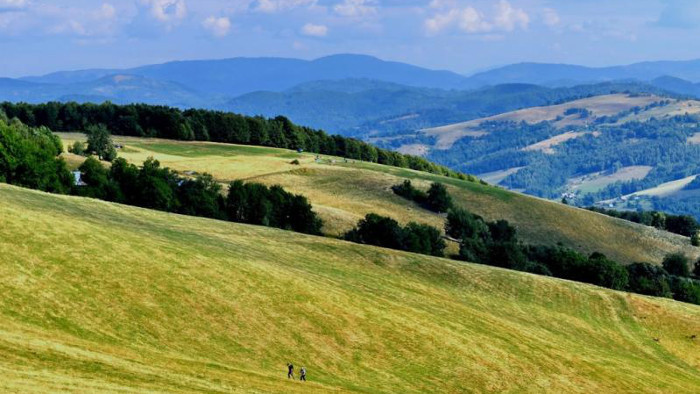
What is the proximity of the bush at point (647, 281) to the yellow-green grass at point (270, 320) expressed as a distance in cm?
2713

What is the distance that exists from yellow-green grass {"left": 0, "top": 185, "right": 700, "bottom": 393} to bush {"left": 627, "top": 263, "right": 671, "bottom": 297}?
89.0ft

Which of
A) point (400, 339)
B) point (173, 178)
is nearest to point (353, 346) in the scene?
point (400, 339)

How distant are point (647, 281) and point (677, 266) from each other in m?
28.2

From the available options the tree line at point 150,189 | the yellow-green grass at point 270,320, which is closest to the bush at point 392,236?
the tree line at point 150,189

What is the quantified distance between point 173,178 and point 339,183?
48682 mm

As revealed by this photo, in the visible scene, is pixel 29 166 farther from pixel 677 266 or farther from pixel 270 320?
pixel 677 266

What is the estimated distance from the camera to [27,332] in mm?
46375

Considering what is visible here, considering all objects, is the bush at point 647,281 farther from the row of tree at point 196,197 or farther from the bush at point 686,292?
the row of tree at point 196,197

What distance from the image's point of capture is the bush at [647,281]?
119688 millimetres

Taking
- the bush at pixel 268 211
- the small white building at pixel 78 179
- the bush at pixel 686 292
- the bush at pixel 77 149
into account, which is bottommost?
the bush at pixel 686 292

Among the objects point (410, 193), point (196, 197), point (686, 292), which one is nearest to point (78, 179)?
point (196, 197)

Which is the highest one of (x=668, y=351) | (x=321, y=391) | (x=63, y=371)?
(x=63, y=371)

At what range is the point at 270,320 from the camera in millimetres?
60312

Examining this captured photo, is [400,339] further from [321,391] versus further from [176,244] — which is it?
[176,244]
